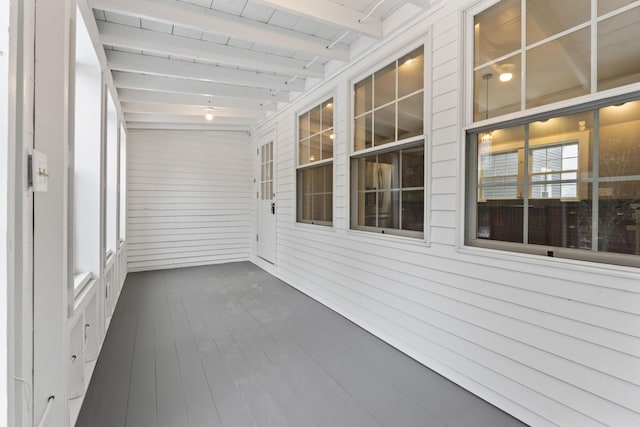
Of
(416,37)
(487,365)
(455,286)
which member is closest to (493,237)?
(455,286)

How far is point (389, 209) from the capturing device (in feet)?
9.50

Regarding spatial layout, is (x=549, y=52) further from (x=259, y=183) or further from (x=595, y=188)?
(x=259, y=183)

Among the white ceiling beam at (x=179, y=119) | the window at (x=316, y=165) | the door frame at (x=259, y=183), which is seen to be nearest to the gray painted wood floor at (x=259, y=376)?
the window at (x=316, y=165)

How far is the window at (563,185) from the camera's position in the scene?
4.83 feet

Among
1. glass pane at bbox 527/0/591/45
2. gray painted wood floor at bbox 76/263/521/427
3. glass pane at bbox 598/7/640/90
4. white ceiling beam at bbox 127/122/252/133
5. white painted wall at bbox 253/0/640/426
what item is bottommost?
gray painted wood floor at bbox 76/263/521/427

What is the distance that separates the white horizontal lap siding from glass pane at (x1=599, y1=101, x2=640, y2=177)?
5.52m

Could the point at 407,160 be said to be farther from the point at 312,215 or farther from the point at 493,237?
the point at 312,215

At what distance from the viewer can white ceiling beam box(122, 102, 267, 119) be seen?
4590mm

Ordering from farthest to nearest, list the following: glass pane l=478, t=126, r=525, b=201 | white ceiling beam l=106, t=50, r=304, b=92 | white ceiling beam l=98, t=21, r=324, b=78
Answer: white ceiling beam l=106, t=50, r=304, b=92 → white ceiling beam l=98, t=21, r=324, b=78 → glass pane l=478, t=126, r=525, b=201

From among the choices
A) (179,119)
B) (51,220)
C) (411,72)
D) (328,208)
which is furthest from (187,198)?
(411,72)

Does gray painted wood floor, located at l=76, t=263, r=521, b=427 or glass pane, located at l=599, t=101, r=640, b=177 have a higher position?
glass pane, located at l=599, t=101, r=640, b=177

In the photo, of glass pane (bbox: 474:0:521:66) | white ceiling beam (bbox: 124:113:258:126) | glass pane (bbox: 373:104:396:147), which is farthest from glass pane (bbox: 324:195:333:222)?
white ceiling beam (bbox: 124:113:258:126)

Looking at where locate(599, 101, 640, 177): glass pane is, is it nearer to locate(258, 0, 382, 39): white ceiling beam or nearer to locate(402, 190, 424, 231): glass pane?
locate(402, 190, 424, 231): glass pane

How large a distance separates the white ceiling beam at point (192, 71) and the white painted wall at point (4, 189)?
263 cm
